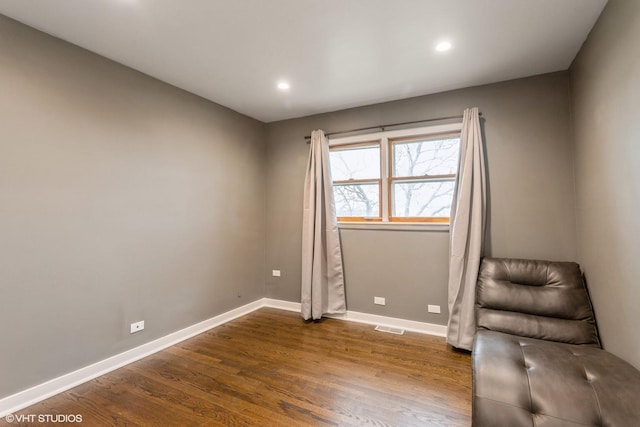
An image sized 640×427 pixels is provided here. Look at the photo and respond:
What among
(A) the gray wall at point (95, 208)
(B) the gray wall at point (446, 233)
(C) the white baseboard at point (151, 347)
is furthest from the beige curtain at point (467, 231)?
(A) the gray wall at point (95, 208)

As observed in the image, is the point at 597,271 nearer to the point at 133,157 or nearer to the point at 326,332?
the point at 326,332

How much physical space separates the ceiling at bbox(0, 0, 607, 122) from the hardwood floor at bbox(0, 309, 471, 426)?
2.64 m

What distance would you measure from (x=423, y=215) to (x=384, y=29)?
1952mm

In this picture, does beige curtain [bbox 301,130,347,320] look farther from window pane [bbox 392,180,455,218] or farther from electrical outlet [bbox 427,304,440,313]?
electrical outlet [bbox 427,304,440,313]

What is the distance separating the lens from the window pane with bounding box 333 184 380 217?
357cm

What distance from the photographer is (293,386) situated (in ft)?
7.15

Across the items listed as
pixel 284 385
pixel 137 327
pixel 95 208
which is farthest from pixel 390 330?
pixel 95 208

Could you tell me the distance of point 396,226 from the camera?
Result: 11.0 ft

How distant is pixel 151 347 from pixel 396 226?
281cm

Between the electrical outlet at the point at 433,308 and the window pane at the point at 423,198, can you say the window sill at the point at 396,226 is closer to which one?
the window pane at the point at 423,198

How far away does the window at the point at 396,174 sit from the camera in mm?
3158

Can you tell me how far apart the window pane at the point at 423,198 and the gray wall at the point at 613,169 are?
1116mm

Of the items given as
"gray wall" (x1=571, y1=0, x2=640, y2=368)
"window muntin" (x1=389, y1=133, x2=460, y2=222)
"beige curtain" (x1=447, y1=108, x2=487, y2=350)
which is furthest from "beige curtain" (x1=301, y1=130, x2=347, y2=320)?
"gray wall" (x1=571, y1=0, x2=640, y2=368)

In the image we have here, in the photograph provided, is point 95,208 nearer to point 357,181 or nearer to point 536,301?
point 357,181
